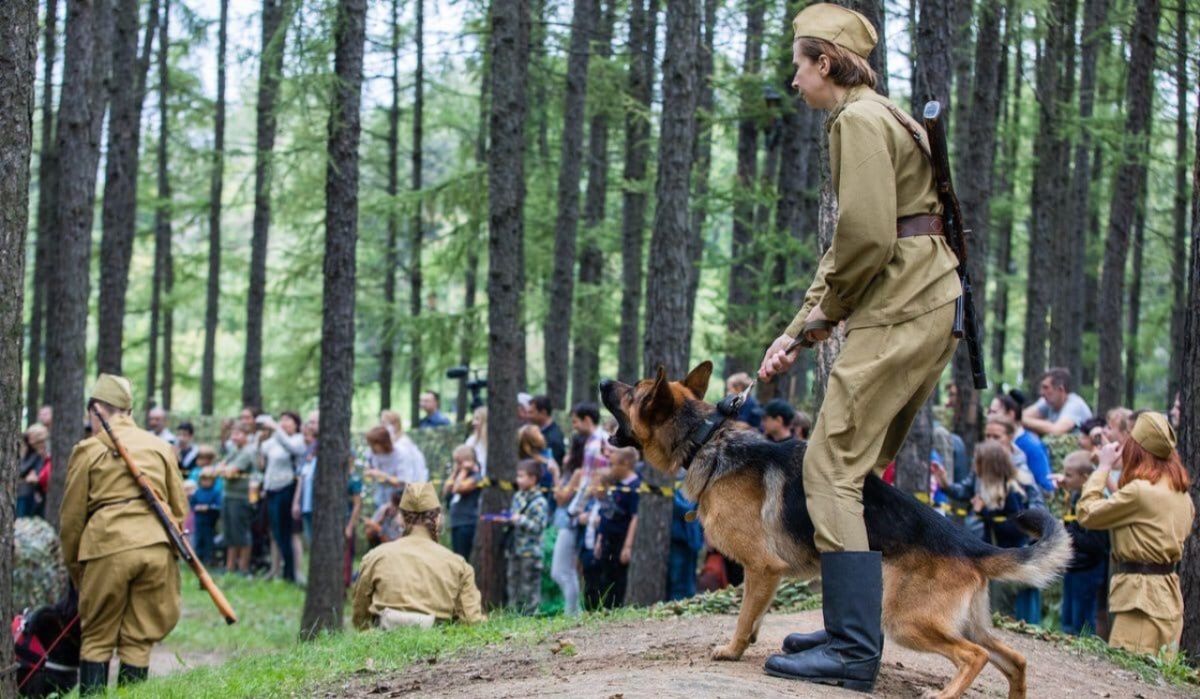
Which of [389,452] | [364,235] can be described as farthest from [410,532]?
[364,235]

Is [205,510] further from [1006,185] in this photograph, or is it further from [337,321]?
[1006,185]

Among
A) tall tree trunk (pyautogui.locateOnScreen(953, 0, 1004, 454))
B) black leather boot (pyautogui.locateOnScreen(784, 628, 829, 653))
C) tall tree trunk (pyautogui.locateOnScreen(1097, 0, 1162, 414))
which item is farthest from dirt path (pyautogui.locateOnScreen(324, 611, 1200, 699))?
tall tree trunk (pyautogui.locateOnScreen(1097, 0, 1162, 414))

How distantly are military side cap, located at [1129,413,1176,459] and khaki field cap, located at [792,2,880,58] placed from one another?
16.1ft

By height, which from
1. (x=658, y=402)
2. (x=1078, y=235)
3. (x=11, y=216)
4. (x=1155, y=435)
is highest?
(x=1078, y=235)

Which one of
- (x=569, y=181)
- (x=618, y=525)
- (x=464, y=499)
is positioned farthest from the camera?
(x=569, y=181)

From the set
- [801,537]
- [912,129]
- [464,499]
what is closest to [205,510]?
[464,499]

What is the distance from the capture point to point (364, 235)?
1382 inches

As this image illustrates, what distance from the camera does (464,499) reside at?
16172mm

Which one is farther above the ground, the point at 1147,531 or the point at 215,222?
the point at 215,222

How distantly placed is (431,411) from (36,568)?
7694mm

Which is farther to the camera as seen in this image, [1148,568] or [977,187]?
[977,187]

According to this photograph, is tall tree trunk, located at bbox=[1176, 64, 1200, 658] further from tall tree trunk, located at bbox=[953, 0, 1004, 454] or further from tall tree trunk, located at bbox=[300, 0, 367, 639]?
tall tree trunk, located at bbox=[300, 0, 367, 639]

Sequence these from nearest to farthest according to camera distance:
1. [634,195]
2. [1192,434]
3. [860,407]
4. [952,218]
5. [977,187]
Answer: [860,407] < [952,218] < [1192,434] < [977,187] < [634,195]

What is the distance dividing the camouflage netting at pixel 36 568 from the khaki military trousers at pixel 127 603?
14.3 feet
